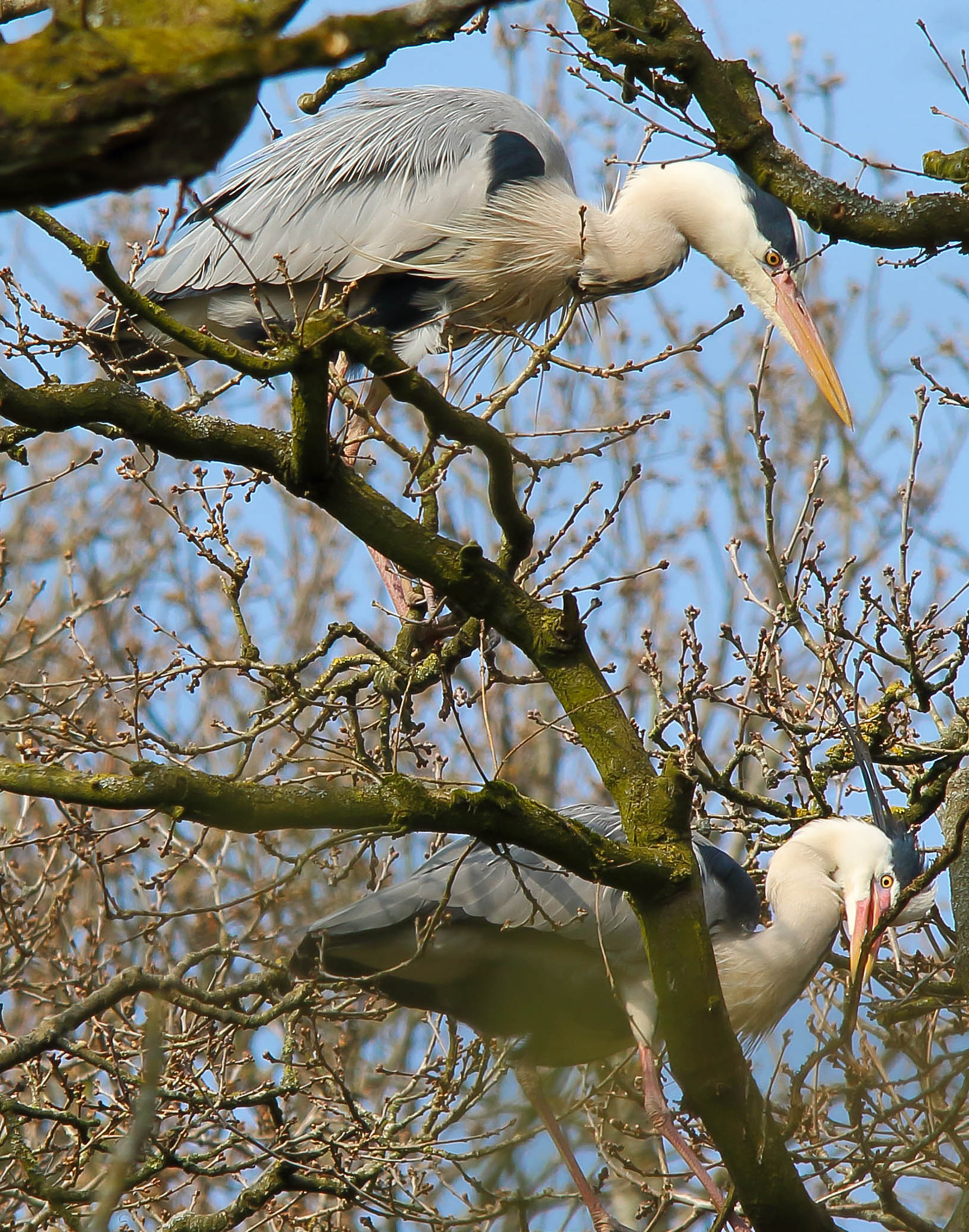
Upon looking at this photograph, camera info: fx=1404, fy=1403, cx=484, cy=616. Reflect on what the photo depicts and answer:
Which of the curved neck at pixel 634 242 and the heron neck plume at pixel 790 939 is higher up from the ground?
the curved neck at pixel 634 242

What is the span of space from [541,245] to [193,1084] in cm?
389

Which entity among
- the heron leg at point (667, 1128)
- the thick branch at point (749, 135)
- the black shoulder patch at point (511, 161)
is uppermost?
the black shoulder patch at point (511, 161)

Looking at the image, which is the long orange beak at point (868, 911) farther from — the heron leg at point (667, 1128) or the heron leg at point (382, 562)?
the heron leg at point (382, 562)

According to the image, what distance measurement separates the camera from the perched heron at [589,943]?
13.9 feet

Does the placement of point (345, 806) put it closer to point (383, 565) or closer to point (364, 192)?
point (383, 565)

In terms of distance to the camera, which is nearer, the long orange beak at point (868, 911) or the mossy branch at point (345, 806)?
the mossy branch at point (345, 806)

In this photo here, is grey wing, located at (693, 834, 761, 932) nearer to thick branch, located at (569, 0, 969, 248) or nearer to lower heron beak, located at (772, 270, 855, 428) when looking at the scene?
lower heron beak, located at (772, 270, 855, 428)

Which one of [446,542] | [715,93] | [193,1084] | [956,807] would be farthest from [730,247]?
[193,1084]

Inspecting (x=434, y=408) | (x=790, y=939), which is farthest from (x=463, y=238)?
(x=434, y=408)

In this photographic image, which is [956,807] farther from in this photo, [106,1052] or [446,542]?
[106,1052]

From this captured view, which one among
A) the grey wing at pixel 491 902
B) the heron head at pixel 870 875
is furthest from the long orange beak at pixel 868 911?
the grey wing at pixel 491 902

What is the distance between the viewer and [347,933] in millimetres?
4082

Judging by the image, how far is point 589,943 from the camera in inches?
174

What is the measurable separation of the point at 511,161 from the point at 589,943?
351 centimetres
